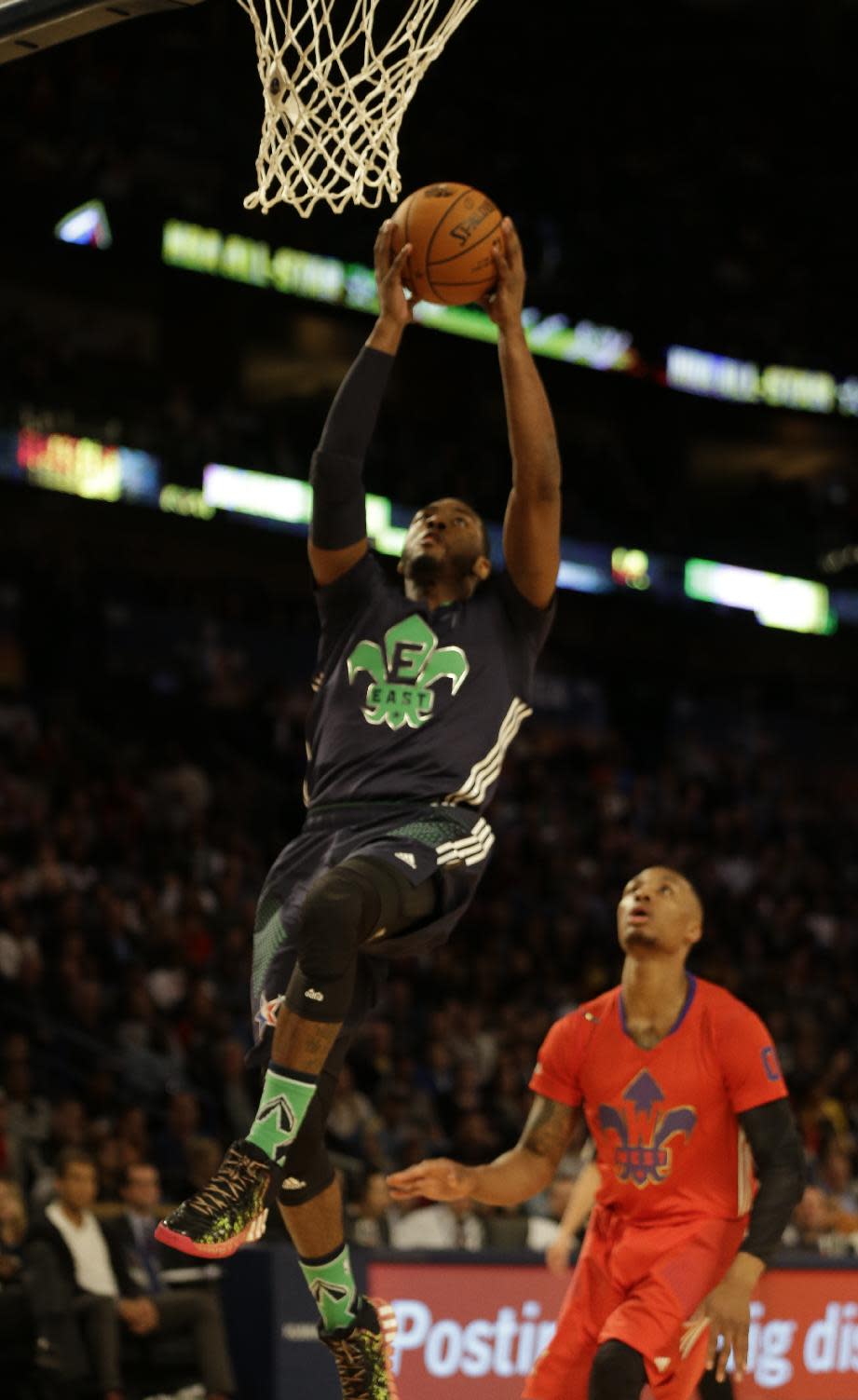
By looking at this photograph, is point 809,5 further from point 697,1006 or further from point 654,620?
point 697,1006

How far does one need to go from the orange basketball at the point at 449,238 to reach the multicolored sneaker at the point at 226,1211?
247 centimetres

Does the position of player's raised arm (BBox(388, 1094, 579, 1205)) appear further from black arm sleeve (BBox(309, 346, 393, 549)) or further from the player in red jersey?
black arm sleeve (BBox(309, 346, 393, 549))

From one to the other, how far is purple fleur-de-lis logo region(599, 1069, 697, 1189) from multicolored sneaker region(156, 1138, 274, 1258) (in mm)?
1516

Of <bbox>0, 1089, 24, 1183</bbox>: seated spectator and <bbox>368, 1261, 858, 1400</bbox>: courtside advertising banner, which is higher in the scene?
<bbox>0, 1089, 24, 1183</bbox>: seated spectator

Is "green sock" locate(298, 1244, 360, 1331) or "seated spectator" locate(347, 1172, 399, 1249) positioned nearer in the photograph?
"green sock" locate(298, 1244, 360, 1331)

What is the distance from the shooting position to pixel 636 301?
27531mm

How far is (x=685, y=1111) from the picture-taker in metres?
6.25

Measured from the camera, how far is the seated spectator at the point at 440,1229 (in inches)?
447

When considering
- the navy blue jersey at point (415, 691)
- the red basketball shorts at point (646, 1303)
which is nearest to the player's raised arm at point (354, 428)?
the navy blue jersey at point (415, 691)

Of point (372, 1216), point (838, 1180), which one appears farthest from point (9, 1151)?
point (838, 1180)

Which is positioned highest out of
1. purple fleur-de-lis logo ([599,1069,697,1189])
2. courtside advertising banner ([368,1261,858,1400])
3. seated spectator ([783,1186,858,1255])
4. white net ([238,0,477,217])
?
white net ([238,0,477,217])

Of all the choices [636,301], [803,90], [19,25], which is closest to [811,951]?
[636,301]

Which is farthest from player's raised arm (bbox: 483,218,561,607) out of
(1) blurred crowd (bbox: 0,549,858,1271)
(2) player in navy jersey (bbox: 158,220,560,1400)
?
(1) blurred crowd (bbox: 0,549,858,1271)

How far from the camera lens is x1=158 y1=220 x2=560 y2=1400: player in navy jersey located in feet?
17.3
